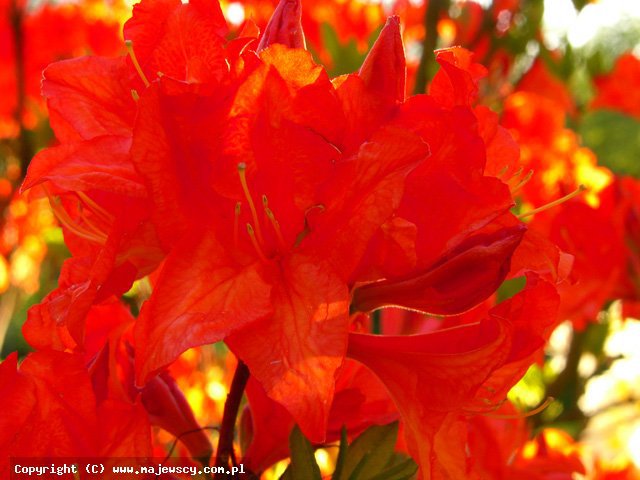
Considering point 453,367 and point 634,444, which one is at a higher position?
point 634,444

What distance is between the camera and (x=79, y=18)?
2.42 metres

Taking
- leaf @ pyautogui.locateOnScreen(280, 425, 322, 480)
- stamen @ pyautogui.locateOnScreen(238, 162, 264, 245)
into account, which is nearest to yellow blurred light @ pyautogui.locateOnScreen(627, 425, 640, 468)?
leaf @ pyautogui.locateOnScreen(280, 425, 322, 480)

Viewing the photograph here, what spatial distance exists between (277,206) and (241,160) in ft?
0.18

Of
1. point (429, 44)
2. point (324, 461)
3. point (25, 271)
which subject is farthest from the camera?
point (25, 271)

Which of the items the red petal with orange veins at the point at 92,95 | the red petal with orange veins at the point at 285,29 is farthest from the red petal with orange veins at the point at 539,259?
the red petal with orange veins at the point at 92,95

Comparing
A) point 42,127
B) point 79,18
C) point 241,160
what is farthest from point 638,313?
point 79,18

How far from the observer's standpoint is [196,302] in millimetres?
650

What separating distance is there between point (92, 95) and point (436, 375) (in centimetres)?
40

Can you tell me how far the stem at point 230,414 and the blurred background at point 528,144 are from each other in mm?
287

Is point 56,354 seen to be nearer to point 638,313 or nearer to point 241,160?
point 241,160

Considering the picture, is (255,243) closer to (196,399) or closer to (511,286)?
(511,286)

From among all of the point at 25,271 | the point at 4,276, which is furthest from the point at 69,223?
Result: the point at 25,271

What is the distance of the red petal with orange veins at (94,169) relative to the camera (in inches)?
26.9

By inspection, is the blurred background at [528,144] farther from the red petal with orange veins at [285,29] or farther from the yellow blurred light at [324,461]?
the red petal with orange veins at [285,29]
